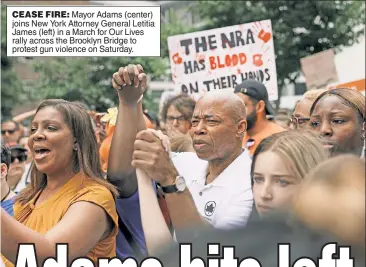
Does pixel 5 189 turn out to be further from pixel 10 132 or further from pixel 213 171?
pixel 10 132

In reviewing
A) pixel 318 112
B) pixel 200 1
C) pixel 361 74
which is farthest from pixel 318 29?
pixel 318 112

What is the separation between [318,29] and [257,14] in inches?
59.8

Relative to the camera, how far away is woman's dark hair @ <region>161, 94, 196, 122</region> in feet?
15.4

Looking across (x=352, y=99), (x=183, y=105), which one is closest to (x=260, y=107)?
(x=183, y=105)

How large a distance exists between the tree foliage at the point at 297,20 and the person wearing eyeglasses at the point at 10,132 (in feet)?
38.0

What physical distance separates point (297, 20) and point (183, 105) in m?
13.0

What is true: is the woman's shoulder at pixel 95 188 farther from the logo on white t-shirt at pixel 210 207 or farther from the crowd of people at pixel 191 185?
the logo on white t-shirt at pixel 210 207

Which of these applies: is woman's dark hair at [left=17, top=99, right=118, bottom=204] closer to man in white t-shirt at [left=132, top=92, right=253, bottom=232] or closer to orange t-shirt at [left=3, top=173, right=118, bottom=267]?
orange t-shirt at [left=3, top=173, right=118, bottom=267]

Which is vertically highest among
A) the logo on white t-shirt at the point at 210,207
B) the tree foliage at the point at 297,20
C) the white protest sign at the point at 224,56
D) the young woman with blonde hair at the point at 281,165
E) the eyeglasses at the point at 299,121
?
the tree foliage at the point at 297,20

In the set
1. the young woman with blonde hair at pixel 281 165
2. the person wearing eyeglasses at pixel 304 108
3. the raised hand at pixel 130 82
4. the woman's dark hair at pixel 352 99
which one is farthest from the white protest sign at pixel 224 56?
the young woman with blonde hair at pixel 281 165

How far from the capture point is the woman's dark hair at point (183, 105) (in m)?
4.68

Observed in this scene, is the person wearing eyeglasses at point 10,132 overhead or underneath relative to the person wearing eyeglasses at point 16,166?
overhead

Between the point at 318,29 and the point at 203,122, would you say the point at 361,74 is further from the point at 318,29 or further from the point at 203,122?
the point at 203,122
